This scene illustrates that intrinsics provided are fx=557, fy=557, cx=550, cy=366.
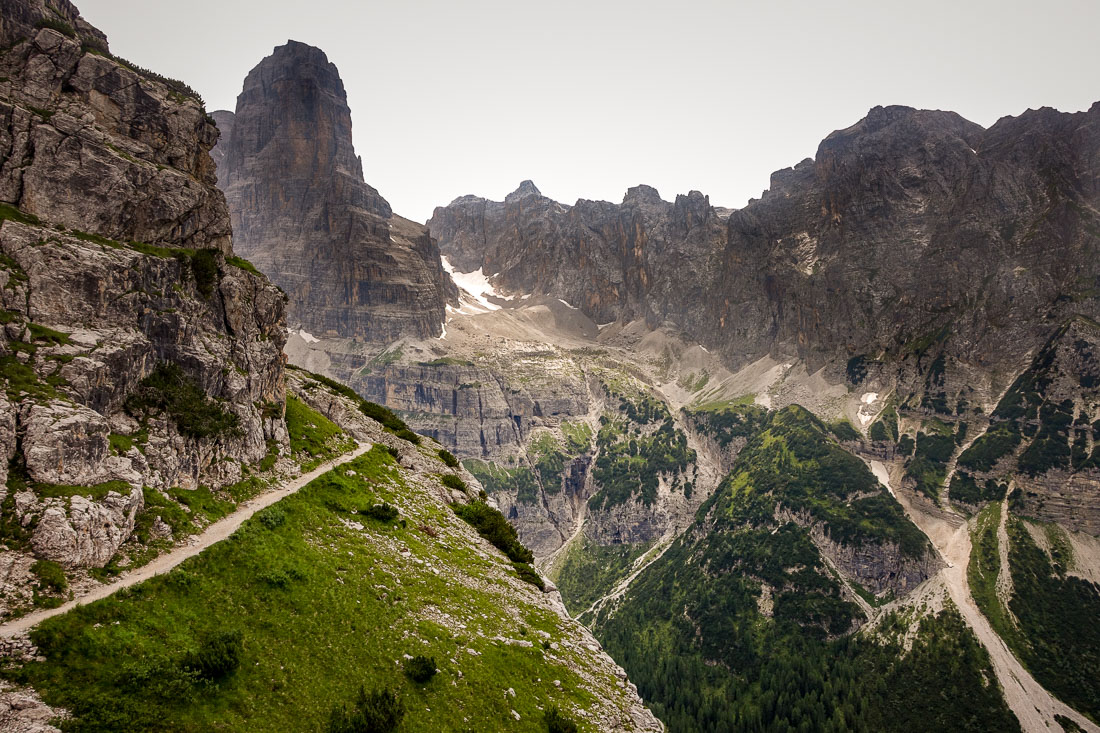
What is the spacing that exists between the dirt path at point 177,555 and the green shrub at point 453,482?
55.0 feet

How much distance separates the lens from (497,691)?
100 ft

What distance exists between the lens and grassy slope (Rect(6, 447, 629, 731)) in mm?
21359

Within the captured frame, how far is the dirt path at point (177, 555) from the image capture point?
22.3 metres

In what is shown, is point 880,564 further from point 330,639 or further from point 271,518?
point 330,639

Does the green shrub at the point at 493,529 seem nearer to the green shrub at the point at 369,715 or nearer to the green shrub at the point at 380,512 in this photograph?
the green shrub at the point at 380,512

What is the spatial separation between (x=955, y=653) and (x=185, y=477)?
593ft

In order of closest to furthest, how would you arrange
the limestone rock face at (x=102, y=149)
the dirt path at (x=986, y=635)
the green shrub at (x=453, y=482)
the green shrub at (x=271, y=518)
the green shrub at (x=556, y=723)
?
1. the green shrub at (x=556, y=723)
2. the green shrub at (x=271, y=518)
3. the limestone rock face at (x=102, y=149)
4. the green shrub at (x=453, y=482)
5. the dirt path at (x=986, y=635)

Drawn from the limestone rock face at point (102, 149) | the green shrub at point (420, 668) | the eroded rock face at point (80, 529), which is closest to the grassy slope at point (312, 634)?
the green shrub at point (420, 668)

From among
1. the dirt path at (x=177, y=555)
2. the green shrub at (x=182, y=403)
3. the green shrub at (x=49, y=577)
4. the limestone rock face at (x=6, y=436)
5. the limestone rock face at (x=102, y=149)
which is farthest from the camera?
the limestone rock face at (x=102, y=149)

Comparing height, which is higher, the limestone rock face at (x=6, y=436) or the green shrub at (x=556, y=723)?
the limestone rock face at (x=6, y=436)

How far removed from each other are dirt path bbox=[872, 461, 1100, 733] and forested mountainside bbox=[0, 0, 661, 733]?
486ft

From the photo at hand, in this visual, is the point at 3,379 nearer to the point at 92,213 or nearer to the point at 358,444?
the point at 92,213

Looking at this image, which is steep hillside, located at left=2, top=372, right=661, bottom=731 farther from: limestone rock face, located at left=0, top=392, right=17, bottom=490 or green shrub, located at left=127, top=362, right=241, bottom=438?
limestone rock face, located at left=0, top=392, right=17, bottom=490

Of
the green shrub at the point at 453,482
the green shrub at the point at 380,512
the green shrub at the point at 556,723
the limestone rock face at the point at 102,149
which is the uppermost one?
the limestone rock face at the point at 102,149
